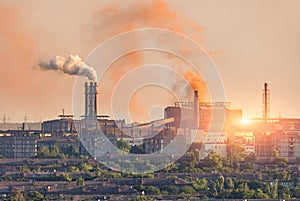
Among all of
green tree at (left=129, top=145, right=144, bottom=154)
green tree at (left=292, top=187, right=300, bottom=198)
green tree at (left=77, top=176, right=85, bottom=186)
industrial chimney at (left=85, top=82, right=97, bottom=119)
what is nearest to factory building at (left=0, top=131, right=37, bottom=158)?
industrial chimney at (left=85, top=82, right=97, bottom=119)

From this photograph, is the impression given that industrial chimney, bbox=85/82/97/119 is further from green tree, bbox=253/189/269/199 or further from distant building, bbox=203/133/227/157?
green tree, bbox=253/189/269/199

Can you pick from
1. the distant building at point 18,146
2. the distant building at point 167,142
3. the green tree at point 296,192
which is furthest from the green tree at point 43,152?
the green tree at point 296,192

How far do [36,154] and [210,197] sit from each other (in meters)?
22.2

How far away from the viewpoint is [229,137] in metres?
51.6

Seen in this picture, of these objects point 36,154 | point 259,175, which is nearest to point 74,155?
point 36,154

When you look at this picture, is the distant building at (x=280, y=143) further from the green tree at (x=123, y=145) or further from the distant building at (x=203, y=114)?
the green tree at (x=123, y=145)

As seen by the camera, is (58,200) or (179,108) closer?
(58,200)

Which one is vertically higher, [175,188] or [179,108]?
[179,108]

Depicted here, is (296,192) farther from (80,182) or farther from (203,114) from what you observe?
(203,114)

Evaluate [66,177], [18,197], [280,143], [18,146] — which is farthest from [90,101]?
[18,197]

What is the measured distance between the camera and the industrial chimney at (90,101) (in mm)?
55013

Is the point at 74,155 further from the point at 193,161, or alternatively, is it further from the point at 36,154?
the point at 193,161

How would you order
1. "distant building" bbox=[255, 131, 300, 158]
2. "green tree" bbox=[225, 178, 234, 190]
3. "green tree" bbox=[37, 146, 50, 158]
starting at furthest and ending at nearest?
1. "distant building" bbox=[255, 131, 300, 158]
2. "green tree" bbox=[37, 146, 50, 158]
3. "green tree" bbox=[225, 178, 234, 190]

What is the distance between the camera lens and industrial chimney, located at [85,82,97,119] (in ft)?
180
